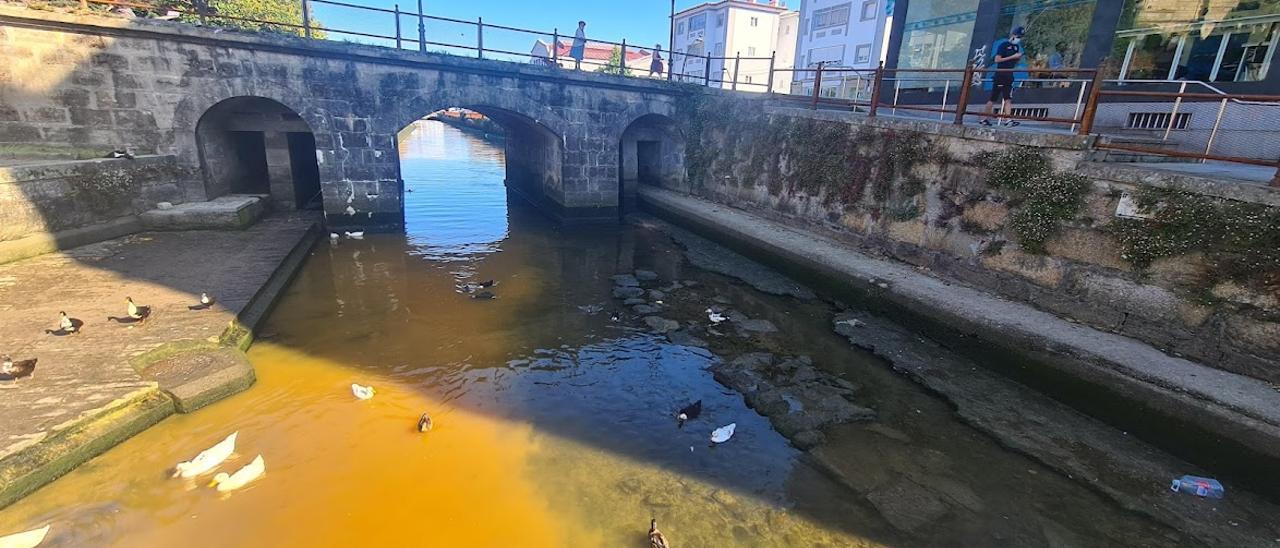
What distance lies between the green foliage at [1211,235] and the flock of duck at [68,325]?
1364 cm

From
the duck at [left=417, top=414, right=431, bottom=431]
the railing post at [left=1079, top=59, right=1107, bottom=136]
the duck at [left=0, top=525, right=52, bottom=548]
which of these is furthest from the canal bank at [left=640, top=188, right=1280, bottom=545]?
the duck at [left=0, top=525, right=52, bottom=548]

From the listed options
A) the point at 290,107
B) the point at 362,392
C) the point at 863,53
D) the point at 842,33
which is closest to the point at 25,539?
the point at 362,392

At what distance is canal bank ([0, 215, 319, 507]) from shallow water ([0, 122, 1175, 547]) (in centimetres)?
26

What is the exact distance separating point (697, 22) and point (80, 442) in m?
60.9

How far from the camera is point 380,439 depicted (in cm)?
588

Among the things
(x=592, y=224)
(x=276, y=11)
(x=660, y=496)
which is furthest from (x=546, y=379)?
(x=276, y=11)

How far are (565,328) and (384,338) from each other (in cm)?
283

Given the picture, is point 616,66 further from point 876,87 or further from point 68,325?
point 68,325

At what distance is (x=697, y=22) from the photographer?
57500 mm

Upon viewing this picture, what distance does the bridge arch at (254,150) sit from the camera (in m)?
13.2

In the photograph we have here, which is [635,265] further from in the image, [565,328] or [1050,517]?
[1050,517]

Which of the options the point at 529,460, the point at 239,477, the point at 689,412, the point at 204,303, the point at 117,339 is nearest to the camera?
the point at 239,477

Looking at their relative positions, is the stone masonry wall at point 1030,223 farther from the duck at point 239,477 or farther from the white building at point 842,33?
the white building at point 842,33

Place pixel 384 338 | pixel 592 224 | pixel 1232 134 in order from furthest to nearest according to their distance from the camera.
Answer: pixel 592 224, pixel 1232 134, pixel 384 338
